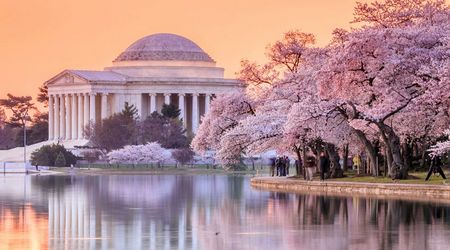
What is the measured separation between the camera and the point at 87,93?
192000 millimetres

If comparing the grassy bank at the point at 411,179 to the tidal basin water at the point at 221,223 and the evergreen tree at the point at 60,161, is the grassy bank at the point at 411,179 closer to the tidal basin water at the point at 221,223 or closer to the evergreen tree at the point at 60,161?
the tidal basin water at the point at 221,223

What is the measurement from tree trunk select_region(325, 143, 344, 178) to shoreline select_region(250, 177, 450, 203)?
9.55 feet

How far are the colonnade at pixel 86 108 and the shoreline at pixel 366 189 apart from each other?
126 metres

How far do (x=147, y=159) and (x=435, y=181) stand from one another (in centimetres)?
8421

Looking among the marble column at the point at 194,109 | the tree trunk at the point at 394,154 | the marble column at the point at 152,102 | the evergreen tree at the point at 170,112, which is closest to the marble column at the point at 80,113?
the marble column at the point at 152,102

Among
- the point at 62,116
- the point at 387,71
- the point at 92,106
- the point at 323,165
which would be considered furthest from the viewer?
the point at 62,116

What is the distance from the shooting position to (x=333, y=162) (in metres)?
70.3

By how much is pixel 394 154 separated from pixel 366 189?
520 centimetres

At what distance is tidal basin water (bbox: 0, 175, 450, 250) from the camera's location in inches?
1181

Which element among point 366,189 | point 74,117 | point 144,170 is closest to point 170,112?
point 74,117

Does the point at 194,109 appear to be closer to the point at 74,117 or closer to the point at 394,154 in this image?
the point at 74,117

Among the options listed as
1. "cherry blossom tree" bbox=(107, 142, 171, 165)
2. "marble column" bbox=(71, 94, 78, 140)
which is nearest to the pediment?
"marble column" bbox=(71, 94, 78, 140)

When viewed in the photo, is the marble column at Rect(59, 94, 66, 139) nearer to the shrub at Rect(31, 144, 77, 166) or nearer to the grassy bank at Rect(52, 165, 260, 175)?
the shrub at Rect(31, 144, 77, 166)

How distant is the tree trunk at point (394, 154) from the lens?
6172cm
